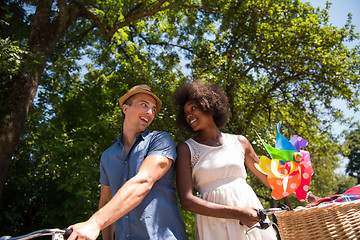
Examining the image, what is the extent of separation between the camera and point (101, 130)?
6156 millimetres

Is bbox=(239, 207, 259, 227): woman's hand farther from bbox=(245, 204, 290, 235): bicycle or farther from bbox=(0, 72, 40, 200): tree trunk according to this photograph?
bbox=(0, 72, 40, 200): tree trunk

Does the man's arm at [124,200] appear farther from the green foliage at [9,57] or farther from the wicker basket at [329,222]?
the green foliage at [9,57]

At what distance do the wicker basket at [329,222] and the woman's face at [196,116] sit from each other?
108 cm

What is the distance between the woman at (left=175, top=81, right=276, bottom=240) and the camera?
6.52ft

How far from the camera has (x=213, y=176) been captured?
2176 millimetres

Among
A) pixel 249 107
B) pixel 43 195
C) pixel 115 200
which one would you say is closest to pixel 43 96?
pixel 43 195

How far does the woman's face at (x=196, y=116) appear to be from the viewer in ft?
8.00

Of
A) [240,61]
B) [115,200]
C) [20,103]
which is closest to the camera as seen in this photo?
[115,200]

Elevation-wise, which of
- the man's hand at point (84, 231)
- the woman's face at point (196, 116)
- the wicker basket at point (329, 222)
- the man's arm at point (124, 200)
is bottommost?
the wicker basket at point (329, 222)

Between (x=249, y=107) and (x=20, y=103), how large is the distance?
16.5 feet

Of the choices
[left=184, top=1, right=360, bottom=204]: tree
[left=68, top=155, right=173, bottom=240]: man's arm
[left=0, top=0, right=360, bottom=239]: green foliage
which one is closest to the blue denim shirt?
[left=68, top=155, right=173, bottom=240]: man's arm

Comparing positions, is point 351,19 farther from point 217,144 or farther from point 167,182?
point 167,182

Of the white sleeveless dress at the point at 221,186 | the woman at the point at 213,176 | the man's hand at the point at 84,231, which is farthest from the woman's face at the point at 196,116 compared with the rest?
the man's hand at the point at 84,231

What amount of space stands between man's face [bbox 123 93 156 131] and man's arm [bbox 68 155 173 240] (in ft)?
1.45
